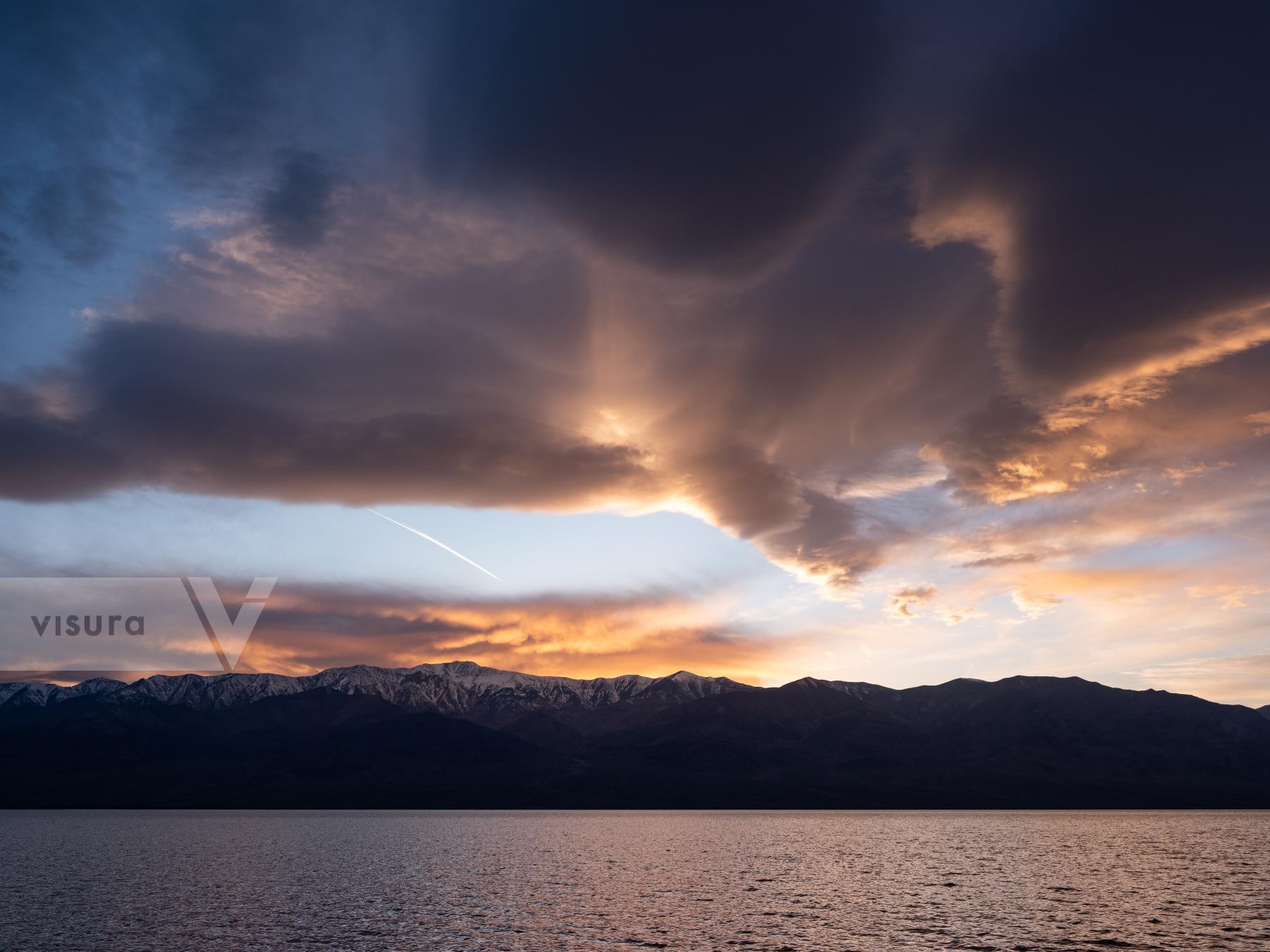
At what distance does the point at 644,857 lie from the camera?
597 feet

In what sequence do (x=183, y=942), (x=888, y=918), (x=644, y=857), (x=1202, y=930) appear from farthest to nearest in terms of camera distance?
(x=644, y=857) → (x=888, y=918) → (x=1202, y=930) → (x=183, y=942)

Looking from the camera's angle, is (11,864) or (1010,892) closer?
(1010,892)

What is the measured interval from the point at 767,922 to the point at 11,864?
5640 inches

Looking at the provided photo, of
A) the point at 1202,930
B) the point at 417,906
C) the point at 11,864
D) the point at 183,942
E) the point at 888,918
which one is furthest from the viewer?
the point at 11,864

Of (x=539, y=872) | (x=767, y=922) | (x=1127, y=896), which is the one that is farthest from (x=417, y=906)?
(x=1127, y=896)

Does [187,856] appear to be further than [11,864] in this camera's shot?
Yes

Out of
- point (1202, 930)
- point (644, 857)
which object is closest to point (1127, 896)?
point (1202, 930)

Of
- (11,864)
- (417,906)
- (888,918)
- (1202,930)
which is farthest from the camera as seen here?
(11,864)

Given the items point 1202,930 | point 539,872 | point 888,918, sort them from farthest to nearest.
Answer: point 539,872
point 888,918
point 1202,930

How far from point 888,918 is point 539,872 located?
7204cm

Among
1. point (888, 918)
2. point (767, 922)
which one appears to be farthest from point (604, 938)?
point (888, 918)

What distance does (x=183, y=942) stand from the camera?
77.2m

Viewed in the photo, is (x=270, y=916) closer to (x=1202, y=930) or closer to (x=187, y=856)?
(x=1202, y=930)

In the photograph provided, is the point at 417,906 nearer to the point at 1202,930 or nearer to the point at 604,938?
the point at 604,938
